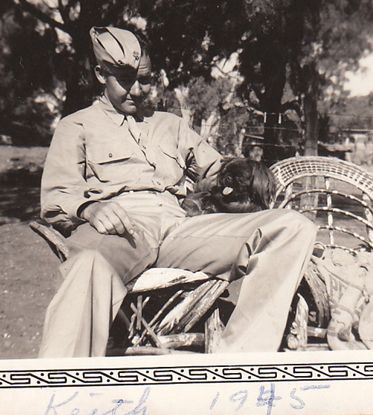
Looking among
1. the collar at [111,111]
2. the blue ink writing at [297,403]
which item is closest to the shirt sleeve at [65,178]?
the collar at [111,111]

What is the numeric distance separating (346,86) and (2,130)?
1232mm

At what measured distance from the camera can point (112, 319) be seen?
1.43 metres

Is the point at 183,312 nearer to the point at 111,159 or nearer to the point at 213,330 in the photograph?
the point at 213,330

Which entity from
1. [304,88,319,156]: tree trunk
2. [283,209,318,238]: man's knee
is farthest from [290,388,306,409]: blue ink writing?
[304,88,319,156]: tree trunk

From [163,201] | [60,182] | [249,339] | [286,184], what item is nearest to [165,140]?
[163,201]

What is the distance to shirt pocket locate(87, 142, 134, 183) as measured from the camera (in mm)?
1658

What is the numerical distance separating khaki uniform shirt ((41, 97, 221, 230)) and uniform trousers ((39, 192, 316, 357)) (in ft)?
0.21


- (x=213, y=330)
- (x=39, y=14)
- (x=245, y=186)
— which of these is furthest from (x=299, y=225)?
(x=39, y=14)

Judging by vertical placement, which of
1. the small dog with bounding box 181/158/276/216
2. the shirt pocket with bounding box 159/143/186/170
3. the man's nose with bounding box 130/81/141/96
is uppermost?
the man's nose with bounding box 130/81/141/96

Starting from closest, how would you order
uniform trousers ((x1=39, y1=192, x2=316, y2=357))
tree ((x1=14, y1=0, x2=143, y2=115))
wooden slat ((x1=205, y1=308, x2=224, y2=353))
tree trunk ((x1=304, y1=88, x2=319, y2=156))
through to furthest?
uniform trousers ((x1=39, y1=192, x2=316, y2=357)) < wooden slat ((x1=205, y1=308, x2=224, y2=353)) < tree ((x1=14, y1=0, x2=143, y2=115)) < tree trunk ((x1=304, y1=88, x2=319, y2=156))

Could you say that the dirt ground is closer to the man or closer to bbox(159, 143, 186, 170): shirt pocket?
the man

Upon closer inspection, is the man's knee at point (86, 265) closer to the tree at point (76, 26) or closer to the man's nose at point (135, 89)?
the man's nose at point (135, 89)

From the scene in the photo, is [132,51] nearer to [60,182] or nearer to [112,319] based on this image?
[60,182]

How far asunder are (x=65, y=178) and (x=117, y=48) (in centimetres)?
41
